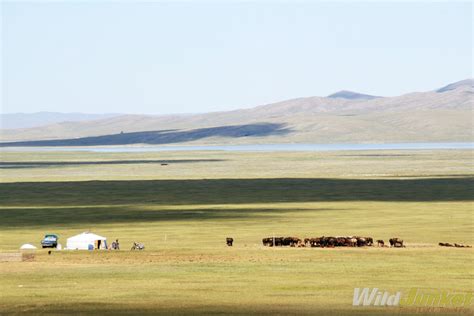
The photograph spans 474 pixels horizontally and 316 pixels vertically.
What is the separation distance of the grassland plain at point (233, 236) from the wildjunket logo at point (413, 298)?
84 centimetres

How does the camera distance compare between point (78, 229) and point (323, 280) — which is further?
point (78, 229)

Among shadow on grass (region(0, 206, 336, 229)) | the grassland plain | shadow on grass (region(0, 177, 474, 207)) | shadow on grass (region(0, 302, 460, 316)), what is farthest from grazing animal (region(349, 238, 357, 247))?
shadow on grass (region(0, 177, 474, 207))

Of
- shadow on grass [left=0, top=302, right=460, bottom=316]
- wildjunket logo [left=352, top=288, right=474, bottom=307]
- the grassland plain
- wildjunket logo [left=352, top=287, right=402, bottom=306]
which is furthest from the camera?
the grassland plain

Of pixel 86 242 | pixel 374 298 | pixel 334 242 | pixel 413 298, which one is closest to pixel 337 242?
pixel 334 242

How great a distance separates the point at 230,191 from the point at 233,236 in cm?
5371

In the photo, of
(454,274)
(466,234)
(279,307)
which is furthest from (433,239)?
(279,307)

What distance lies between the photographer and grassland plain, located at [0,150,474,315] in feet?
155

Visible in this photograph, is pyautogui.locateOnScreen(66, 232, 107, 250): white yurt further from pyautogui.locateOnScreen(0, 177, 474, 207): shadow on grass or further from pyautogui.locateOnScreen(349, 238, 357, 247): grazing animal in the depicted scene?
pyautogui.locateOnScreen(0, 177, 474, 207): shadow on grass

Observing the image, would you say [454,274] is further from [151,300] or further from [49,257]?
[49,257]

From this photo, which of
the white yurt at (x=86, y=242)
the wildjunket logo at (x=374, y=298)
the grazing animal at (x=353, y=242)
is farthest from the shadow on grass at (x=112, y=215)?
the wildjunket logo at (x=374, y=298)

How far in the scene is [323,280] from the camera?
172ft

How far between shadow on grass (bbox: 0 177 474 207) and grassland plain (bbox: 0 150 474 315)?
0.22m

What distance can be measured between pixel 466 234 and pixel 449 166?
11153 centimetres

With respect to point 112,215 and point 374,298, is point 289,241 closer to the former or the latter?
point 374,298
